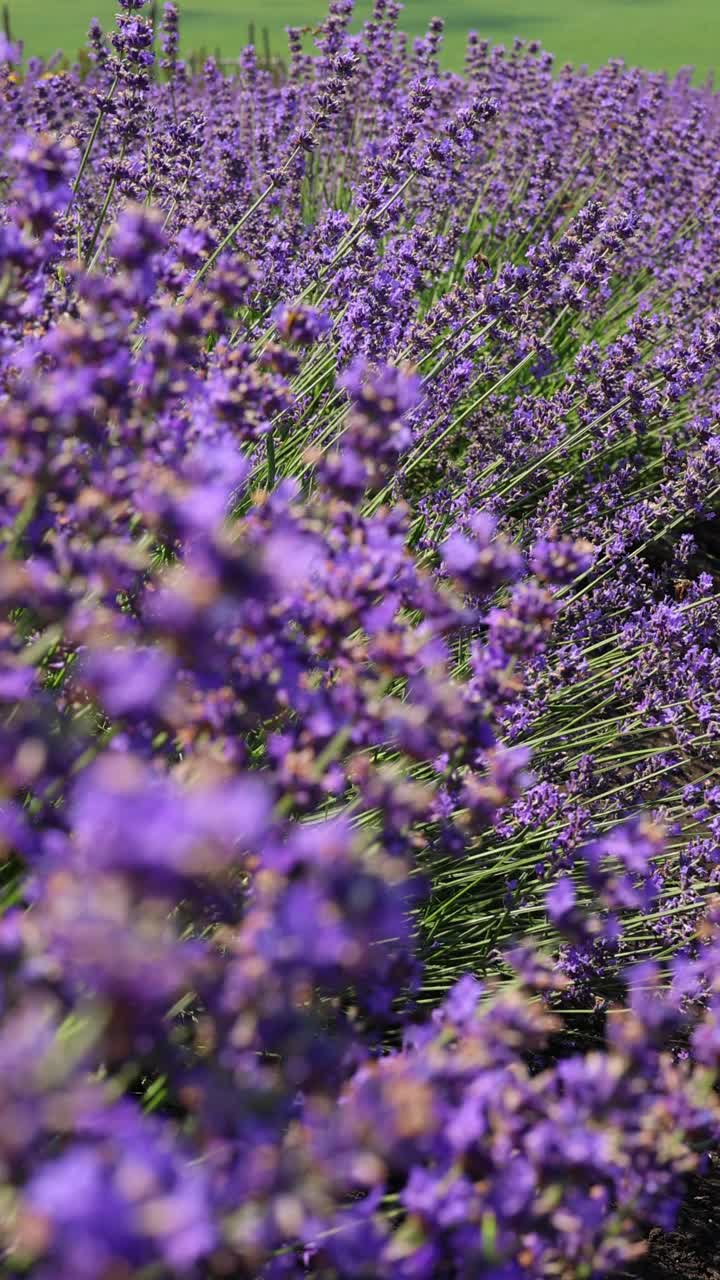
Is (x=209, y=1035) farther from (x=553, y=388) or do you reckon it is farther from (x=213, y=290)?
(x=553, y=388)

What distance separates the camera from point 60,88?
15.6 ft

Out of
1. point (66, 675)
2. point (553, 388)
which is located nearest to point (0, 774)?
point (66, 675)

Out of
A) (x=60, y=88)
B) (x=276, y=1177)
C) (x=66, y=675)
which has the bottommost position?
(x=276, y=1177)

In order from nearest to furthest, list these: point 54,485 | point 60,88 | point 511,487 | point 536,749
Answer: point 54,485 → point 536,749 → point 511,487 → point 60,88

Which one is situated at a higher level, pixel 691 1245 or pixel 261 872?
pixel 261 872

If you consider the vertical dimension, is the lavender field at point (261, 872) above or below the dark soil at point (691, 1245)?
above

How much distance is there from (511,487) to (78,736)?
2503 millimetres

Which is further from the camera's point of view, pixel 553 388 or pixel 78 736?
pixel 553 388

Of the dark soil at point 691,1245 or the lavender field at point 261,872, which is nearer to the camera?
the lavender field at point 261,872

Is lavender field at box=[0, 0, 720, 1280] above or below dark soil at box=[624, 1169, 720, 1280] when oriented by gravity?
above

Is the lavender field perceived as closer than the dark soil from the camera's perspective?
Yes

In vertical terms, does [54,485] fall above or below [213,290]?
below

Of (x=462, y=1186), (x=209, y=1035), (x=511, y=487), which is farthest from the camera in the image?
(x=511, y=487)

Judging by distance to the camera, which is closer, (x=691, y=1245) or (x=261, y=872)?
(x=261, y=872)
